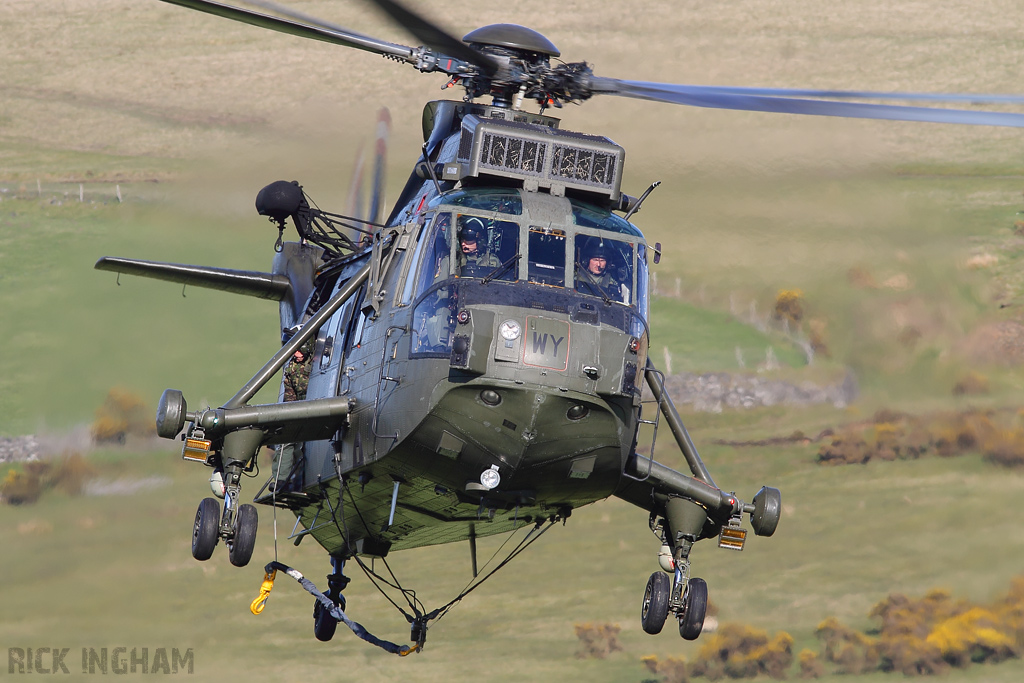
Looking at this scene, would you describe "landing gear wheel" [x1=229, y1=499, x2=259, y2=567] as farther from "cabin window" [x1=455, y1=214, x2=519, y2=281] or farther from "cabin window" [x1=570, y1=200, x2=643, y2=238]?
"cabin window" [x1=570, y1=200, x2=643, y2=238]

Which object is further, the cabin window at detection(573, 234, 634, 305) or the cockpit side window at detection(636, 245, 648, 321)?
the cockpit side window at detection(636, 245, 648, 321)

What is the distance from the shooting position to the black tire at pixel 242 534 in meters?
16.1

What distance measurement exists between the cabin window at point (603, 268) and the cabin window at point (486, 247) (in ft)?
2.18

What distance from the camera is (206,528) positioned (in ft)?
52.3

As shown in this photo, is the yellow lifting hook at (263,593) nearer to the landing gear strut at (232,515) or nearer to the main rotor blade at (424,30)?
the landing gear strut at (232,515)

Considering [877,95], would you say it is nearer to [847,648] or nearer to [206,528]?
[206,528]

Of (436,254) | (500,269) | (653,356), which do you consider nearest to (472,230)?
(436,254)

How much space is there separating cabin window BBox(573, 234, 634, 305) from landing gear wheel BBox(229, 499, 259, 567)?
16.3 feet

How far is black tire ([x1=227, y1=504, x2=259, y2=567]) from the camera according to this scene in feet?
52.9

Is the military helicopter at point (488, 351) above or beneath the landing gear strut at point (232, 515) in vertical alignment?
above

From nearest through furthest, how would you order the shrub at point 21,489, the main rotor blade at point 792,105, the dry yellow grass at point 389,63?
1. the main rotor blade at point 792,105
2. the shrub at point 21,489
3. the dry yellow grass at point 389,63

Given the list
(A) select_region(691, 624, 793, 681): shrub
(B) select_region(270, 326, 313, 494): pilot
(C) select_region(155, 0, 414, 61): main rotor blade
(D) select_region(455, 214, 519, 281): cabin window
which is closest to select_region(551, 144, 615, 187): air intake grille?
(D) select_region(455, 214, 519, 281): cabin window

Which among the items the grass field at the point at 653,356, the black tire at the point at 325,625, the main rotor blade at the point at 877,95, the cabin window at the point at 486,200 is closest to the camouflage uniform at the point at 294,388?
the black tire at the point at 325,625

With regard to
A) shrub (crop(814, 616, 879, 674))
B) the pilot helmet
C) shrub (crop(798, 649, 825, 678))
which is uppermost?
the pilot helmet
